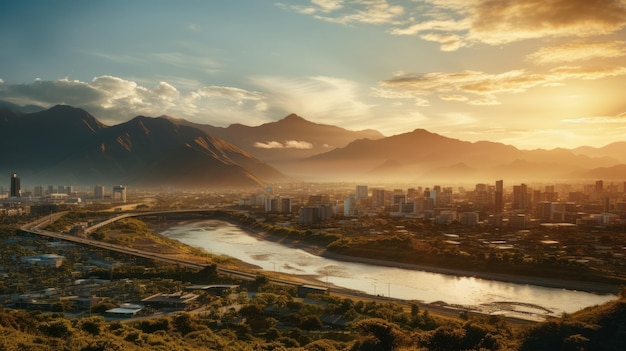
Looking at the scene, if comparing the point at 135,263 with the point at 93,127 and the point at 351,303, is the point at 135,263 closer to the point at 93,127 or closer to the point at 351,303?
the point at 351,303

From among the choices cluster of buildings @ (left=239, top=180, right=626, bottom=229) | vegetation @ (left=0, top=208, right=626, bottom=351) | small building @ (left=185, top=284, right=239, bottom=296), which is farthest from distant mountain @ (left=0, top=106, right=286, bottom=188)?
small building @ (left=185, top=284, right=239, bottom=296)

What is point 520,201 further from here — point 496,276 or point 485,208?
point 496,276

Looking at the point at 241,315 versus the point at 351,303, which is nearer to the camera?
the point at 241,315

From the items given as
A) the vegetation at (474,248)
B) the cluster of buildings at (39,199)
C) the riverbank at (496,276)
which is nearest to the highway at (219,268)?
the riverbank at (496,276)

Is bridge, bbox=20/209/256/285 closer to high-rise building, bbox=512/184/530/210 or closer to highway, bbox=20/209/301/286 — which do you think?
highway, bbox=20/209/301/286

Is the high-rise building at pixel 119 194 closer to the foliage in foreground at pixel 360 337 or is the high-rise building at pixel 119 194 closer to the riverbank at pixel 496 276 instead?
the riverbank at pixel 496 276

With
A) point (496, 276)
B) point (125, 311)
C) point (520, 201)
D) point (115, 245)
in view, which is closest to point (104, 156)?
point (520, 201)

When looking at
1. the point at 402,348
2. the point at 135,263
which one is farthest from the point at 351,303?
the point at 135,263
